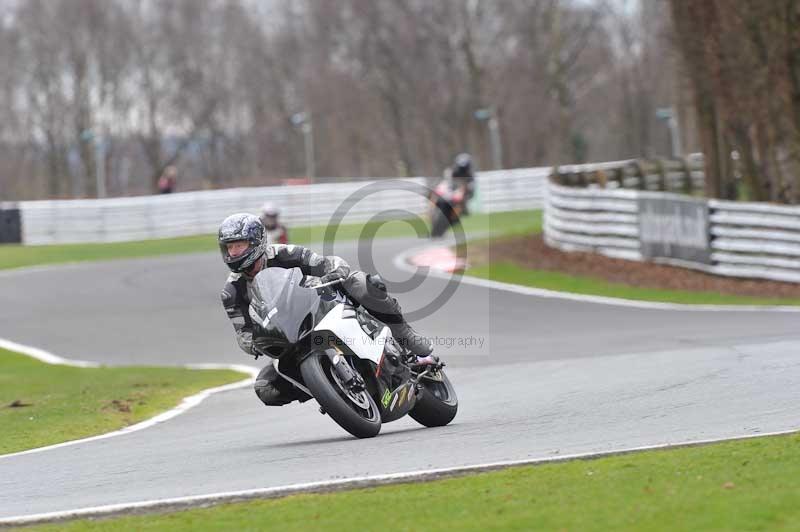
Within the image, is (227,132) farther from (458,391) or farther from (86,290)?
(458,391)

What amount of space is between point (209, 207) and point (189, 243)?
3.68 metres

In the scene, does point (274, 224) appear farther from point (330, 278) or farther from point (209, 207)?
point (209, 207)

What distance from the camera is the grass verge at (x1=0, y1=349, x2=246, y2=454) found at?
11.0 metres

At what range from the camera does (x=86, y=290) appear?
85.0 ft

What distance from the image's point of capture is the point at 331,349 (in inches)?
338

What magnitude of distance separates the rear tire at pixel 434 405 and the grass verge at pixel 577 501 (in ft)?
7.76

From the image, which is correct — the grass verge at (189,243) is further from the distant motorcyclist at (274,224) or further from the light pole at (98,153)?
the light pole at (98,153)

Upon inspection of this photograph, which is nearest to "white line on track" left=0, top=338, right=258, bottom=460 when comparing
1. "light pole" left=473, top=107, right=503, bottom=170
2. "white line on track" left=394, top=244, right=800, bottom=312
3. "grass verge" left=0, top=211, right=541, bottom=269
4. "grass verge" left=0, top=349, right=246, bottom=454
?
"grass verge" left=0, top=349, right=246, bottom=454

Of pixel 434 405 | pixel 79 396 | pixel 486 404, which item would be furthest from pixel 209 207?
pixel 434 405

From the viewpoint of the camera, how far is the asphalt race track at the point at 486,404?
7.69m

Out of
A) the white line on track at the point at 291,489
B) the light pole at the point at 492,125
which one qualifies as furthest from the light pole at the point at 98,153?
the white line on track at the point at 291,489

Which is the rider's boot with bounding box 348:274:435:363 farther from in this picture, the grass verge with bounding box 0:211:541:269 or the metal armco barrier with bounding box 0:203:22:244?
the metal armco barrier with bounding box 0:203:22:244

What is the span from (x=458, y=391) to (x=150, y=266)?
61.7ft

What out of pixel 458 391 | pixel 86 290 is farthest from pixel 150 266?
pixel 458 391
